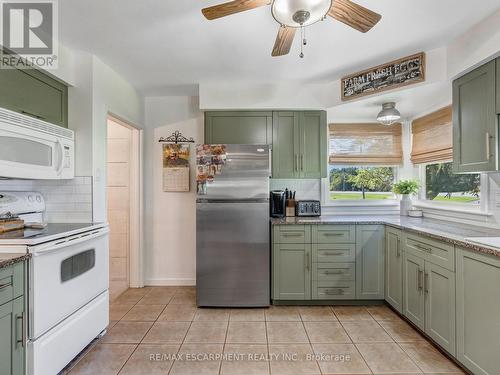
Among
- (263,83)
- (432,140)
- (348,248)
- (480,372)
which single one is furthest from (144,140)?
(480,372)

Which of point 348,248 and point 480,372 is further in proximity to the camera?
point 348,248

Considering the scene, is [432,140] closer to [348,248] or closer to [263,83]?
[348,248]

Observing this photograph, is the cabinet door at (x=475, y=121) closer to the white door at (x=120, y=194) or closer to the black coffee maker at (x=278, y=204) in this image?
the black coffee maker at (x=278, y=204)

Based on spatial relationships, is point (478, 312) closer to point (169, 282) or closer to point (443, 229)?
point (443, 229)

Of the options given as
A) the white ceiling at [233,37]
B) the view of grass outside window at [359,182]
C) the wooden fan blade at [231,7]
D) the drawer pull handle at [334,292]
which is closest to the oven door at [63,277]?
the white ceiling at [233,37]

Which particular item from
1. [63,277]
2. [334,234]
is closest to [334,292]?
[334,234]

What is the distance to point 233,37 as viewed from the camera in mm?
2104

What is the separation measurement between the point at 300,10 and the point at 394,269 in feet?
7.75

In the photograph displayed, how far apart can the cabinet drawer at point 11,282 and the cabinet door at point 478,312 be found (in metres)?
2.63

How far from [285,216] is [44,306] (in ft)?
7.40

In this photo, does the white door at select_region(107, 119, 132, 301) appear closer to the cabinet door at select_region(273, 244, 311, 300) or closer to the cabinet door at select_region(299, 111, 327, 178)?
the cabinet door at select_region(273, 244, 311, 300)

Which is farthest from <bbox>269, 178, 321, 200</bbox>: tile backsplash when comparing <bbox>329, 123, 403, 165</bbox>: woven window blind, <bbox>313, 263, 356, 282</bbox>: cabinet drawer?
<bbox>313, 263, 356, 282</bbox>: cabinet drawer

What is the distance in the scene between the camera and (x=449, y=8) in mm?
1784

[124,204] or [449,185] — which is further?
[124,204]
